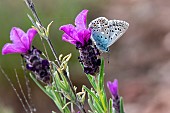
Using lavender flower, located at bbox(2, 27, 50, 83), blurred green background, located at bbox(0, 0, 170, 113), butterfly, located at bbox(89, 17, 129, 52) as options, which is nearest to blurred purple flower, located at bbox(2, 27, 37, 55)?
A: lavender flower, located at bbox(2, 27, 50, 83)

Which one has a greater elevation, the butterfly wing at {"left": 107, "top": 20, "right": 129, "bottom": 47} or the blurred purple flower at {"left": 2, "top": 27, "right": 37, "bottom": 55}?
the blurred purple flower at {"left": 2, "top": 27, "right": 37, "bottom": 55}

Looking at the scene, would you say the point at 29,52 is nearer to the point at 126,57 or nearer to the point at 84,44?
the point at 84,44

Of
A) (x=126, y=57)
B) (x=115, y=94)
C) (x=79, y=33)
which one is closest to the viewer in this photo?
(x=79, y=33)

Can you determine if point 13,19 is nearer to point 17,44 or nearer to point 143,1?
point 143,1

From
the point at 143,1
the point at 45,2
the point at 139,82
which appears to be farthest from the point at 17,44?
the point at 143,1

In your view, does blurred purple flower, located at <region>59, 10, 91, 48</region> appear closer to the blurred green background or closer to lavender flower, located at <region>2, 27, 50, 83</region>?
lavender flower, located at <region>2, 27, 50, 83</region>

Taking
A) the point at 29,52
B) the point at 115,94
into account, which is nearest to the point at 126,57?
the point at 115,94

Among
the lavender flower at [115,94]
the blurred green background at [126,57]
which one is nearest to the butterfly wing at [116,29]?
the lavender flower at [115,94]
